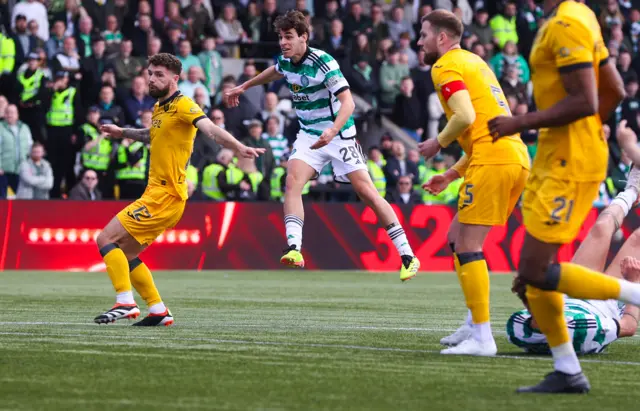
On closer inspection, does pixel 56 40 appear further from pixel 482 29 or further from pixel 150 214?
pixel 150 214

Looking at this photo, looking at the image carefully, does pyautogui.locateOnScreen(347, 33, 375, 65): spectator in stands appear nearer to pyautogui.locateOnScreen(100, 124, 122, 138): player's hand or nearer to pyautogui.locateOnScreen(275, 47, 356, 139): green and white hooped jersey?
pyautogui.locateOnScreen(275, 47, 356, 139): green and white hooped jersey

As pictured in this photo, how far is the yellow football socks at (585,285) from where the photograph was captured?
643cm

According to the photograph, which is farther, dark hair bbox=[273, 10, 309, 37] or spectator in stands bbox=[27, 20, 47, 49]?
spectator in stands bbox=[27, 20, 47, 49]

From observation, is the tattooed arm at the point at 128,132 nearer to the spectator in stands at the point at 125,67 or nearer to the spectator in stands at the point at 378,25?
the spectator in stands at the point at 125,67

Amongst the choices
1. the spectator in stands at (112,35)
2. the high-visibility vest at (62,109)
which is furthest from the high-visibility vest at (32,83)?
the spectator in stands at (112,35)

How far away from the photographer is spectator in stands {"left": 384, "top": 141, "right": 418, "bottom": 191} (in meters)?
23.0

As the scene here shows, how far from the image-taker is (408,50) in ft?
85.8

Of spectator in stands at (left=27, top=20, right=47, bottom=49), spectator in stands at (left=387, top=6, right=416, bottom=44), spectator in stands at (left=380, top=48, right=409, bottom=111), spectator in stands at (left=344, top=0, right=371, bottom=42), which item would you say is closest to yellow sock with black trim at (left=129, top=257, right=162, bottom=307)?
spectator in stands at (left=27, top=20, right=47, bottom=49)

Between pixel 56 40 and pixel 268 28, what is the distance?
4.86 meters

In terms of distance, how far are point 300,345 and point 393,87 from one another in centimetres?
1710

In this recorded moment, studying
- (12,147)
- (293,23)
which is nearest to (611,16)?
(12,147)

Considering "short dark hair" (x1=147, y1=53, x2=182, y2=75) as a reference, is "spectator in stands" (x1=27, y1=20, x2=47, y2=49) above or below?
above

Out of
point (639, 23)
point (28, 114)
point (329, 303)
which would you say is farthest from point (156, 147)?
point (639, 23)

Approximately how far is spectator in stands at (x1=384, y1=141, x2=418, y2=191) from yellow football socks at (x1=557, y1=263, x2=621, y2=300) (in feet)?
54.1
